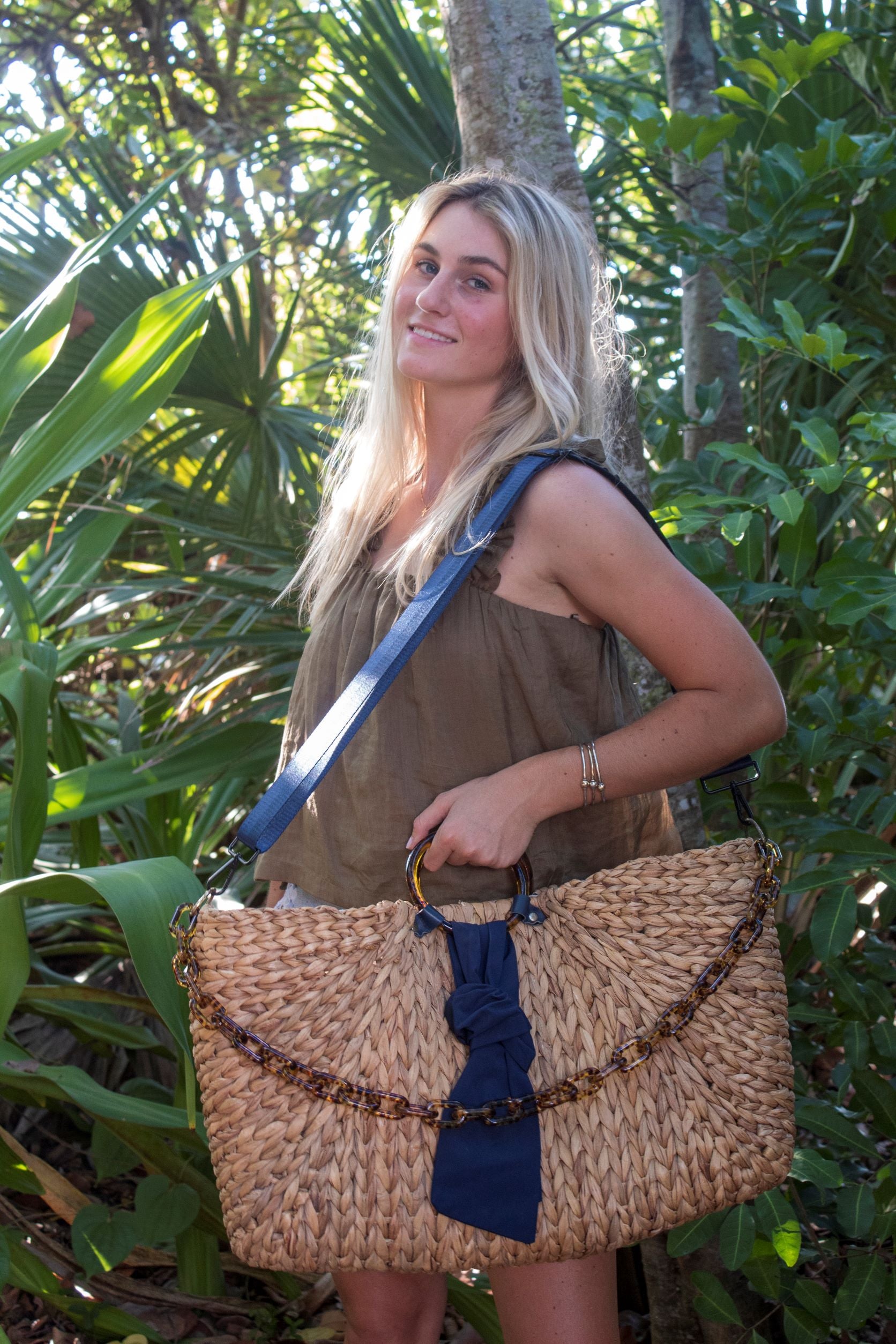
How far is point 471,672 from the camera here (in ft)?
3.99

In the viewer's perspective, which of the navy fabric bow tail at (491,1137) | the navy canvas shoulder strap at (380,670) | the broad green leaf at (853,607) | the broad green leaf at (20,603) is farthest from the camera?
the broad green leaf at (20,603)

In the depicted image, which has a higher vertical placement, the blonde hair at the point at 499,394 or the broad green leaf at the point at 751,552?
the blonde hair at the point at 499,394

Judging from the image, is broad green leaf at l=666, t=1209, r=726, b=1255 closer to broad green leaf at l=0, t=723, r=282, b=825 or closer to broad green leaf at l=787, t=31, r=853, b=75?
broad green leaf at l=0, t=723, r=282, b=825

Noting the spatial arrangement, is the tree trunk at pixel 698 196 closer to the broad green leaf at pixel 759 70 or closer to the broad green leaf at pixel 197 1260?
the broad green leaf at pixel 759 70

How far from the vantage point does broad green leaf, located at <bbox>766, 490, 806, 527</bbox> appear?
1360mm

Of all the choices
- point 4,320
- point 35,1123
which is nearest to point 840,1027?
point 35,1123

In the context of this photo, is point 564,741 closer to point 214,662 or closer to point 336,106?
point 214,662

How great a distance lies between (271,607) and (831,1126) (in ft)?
4.05

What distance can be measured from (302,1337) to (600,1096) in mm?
1083

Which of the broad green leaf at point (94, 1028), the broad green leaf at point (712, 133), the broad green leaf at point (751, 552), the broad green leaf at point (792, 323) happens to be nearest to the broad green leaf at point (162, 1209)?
the broad green leaf at point (94, 1028)

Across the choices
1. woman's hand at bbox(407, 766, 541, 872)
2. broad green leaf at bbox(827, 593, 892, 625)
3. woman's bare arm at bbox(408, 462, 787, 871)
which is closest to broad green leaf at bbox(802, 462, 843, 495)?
broad green leaf at bbox(827, 593, 892, 625)

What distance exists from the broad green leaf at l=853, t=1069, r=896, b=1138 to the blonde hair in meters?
0.85

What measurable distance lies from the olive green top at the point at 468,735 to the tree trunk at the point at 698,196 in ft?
3.15

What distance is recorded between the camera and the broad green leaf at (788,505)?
1.36 m
